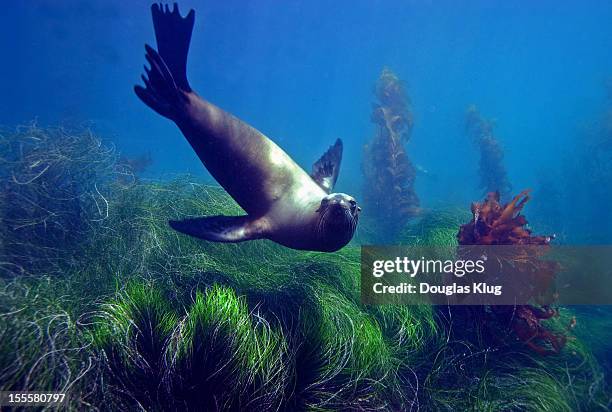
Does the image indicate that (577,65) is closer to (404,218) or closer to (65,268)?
(404,218)

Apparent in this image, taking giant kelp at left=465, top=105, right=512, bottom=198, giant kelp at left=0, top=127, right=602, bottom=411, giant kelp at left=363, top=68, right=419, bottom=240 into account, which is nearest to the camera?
giant kelp at left=0, top=127, right=602, bottom=411

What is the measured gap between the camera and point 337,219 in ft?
7.61

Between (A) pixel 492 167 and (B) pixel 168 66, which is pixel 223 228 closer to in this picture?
(B) pixel 168 66

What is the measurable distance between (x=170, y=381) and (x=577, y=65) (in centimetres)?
16723

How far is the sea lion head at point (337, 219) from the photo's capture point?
2.30m

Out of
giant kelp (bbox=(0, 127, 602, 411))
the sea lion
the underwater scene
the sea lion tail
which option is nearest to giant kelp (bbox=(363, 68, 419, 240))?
the underwater scene

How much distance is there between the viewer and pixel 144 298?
2.44 metres

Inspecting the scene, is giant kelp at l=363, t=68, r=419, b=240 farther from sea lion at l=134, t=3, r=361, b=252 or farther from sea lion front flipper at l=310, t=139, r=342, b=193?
sea lion at l=134, t=3, r=361, b=252

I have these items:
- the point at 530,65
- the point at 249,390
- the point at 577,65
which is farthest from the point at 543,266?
the point at 577,65

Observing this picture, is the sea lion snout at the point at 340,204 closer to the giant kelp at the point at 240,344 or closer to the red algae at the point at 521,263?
the giant kelp at the point at 240,344

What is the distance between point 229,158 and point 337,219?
4.70 feet

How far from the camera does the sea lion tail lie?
10.2ft

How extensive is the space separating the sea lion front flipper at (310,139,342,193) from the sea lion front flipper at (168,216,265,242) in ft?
2.95

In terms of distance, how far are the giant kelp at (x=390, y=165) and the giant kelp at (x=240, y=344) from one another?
6081mm
